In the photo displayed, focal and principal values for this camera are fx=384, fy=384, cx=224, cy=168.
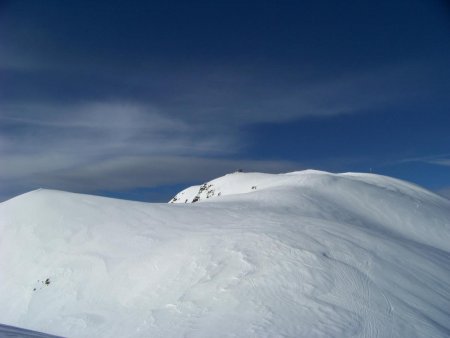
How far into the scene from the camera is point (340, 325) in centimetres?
743

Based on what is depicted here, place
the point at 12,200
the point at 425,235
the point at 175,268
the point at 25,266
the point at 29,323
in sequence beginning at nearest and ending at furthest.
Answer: the point at 29,323, the point at 175,268, the point at 25,266, the point at 12,200, the point at 425,235

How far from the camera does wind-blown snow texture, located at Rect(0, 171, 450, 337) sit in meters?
7.82

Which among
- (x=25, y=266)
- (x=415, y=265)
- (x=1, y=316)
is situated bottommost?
(x=1, y=316)

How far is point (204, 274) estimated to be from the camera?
955 cm

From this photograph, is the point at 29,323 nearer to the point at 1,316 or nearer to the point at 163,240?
the point at 1,316

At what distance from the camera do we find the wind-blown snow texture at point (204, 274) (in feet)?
25.7

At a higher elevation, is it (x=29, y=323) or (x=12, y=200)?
(x=12, y=200)

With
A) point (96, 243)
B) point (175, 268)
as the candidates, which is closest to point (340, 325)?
point (175, 268)

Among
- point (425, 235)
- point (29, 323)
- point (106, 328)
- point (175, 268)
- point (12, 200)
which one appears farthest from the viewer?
point (425, 235)

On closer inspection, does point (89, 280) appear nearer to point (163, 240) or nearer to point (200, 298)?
point (163, 240)

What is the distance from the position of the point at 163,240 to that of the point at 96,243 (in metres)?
2.24

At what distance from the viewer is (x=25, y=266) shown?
471 inches

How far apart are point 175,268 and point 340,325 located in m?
4.47

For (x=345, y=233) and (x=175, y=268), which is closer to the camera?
(x=175, y=268)
